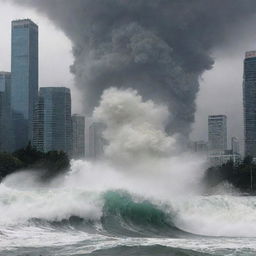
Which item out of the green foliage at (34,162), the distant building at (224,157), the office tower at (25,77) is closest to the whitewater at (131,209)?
the green foliage at (34,162)

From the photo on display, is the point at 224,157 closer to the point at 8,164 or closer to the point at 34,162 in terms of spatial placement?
the point at 34,162

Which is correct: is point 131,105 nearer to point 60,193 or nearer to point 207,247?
point 60,193

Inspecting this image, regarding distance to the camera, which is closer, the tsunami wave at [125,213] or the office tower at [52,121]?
the tsunami wave at [125,213]

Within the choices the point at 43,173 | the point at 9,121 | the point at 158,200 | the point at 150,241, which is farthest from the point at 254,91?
the point at 150,241

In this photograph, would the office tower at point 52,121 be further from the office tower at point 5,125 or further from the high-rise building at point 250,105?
the high-rise building at point 250,105

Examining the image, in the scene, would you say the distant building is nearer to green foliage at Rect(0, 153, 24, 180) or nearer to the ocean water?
green foliage at Rect(0, 153, 24, 180)

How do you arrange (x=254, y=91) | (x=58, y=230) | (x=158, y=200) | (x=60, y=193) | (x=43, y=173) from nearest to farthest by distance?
(x=58, y=230)
(x=60, y=193)
(x=158, y=200)
(x=43, y=173)
(x=254, y=91)
